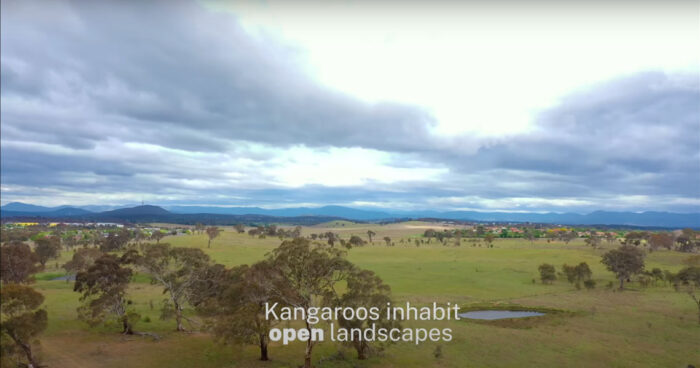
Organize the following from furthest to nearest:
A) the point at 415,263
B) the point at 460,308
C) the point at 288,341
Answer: the point at 415,263
the point at 460,308
the point at 288,341

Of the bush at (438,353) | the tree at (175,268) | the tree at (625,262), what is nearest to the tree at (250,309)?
the tree at (175,268)

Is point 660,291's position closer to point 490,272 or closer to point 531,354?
point 490,272

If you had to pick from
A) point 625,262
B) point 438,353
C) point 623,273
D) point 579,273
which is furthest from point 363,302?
point 625,262

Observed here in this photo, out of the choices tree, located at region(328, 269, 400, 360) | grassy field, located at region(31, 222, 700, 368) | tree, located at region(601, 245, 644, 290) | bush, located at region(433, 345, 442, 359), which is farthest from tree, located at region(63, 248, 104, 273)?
tree, located at region(601, 245, 644, 290)

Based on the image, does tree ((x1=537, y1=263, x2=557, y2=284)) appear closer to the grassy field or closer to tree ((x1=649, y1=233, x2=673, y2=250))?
the grassy field

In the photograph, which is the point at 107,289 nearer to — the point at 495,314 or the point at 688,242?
the point at 495,314

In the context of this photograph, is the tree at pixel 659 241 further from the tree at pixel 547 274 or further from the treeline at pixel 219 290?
the treeline at pixel 219 290

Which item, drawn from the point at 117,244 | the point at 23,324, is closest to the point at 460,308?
the point at 23,324
